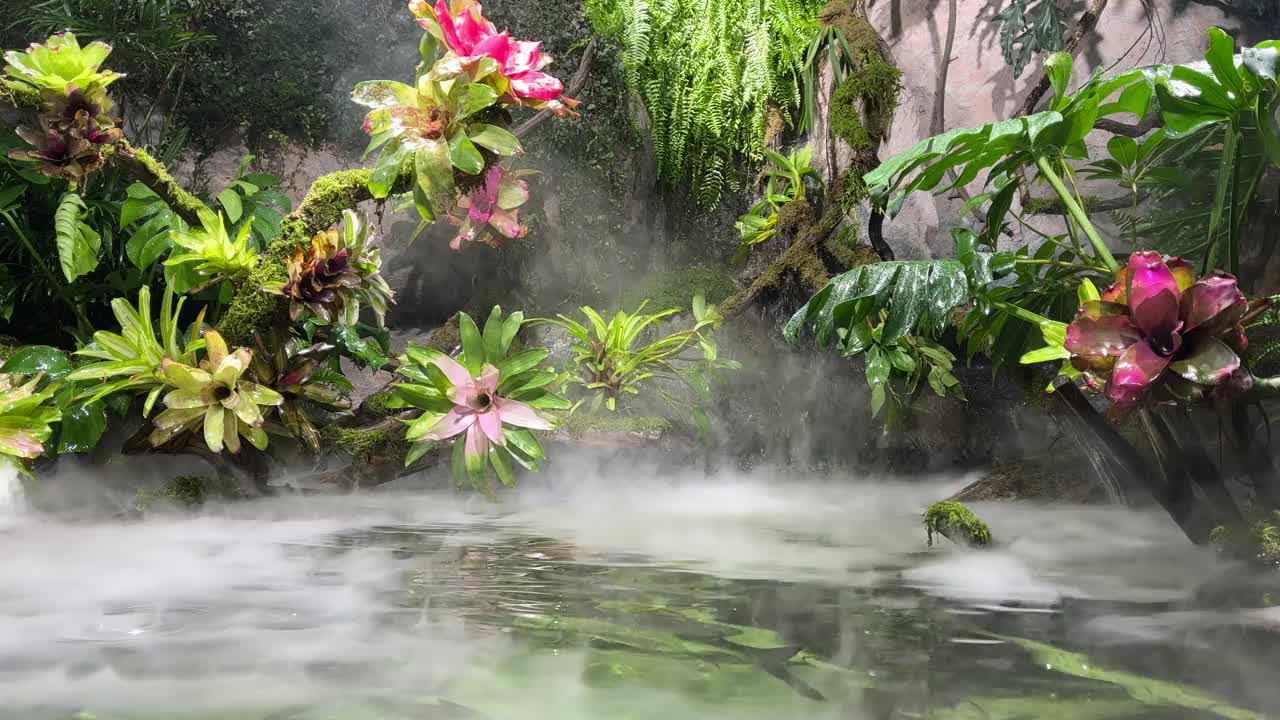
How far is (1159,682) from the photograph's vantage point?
0.95m

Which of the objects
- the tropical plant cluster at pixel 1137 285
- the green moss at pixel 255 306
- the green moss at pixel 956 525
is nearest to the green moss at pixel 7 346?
the green moss at pixel 255 306

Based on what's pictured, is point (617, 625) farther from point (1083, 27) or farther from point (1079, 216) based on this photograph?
point (1083, 27)

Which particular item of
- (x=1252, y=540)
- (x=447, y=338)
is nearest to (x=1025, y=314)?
(x=1252, y=540)

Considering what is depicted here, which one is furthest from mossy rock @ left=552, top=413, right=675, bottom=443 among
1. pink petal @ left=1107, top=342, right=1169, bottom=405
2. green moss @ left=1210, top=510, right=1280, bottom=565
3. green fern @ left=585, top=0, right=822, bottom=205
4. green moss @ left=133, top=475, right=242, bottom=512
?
pink petal @ left=1107, top=342, right=1169, bottom=405

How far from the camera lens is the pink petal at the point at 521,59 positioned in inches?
94.3

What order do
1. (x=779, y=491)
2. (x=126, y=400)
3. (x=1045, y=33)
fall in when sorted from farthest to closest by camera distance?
(x=1045, y=33) → (x=779, y=491) → (x=126, y=400)

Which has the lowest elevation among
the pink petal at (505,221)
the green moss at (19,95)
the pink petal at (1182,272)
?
the pink petal at (1182,272)

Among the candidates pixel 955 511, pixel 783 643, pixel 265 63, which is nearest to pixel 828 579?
pixel 783 643

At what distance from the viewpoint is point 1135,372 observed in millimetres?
1323

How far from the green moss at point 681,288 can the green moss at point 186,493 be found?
2154 millimetres

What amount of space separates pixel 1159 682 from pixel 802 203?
10.6 ft

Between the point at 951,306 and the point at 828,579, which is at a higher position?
the point at 951,306

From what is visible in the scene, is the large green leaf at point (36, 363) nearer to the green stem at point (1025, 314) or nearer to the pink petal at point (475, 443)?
the pink petal at point (475, 443)

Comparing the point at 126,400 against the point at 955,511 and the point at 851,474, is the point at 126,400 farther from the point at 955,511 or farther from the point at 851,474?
the point at 851,474
